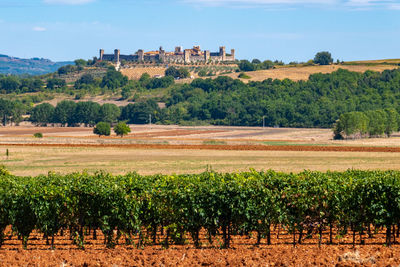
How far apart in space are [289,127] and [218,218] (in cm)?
16067

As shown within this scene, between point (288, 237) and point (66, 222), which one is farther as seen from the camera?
point (288, 237)

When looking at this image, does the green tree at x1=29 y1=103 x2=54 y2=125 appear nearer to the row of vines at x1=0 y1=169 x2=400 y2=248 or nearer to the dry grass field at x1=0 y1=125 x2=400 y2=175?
the dry grass field at x1=0 y1=125 x2=400 y2=175

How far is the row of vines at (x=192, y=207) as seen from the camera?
2700 cm

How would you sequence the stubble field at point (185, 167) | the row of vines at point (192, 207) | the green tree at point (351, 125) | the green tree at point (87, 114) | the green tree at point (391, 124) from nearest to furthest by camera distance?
the stubble field at point (185, 167) < the row of vines at point (192, 207) < the green tree at point (351, 125) < the green tree at point (391, 124) < the green tree at point (87, 114)

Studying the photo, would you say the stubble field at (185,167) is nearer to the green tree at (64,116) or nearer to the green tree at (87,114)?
the green tree at (87,114)

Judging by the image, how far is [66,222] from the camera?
27.6 m

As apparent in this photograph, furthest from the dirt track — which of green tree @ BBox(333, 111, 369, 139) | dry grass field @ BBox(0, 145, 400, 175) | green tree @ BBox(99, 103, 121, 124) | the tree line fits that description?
green tree @ BBox(99, 103, 121, 124)

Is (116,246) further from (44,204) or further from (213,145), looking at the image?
(213,145)

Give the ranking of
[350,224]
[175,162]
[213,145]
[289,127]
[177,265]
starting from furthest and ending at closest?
[289,127], [213,145], [175,162], [350,224], [177,265]

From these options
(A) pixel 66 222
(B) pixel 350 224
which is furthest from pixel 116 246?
(B) pixel 350 224

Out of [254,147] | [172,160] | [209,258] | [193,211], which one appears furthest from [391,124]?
[209,258]

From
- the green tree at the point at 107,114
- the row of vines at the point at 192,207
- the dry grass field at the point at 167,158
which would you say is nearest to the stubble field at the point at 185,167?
the dry grass field at the point at 167,158

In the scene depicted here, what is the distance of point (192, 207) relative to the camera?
27.0 meters

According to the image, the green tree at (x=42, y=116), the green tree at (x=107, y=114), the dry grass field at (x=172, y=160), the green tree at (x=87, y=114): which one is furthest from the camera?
the green tree at (x=42, y=116)
